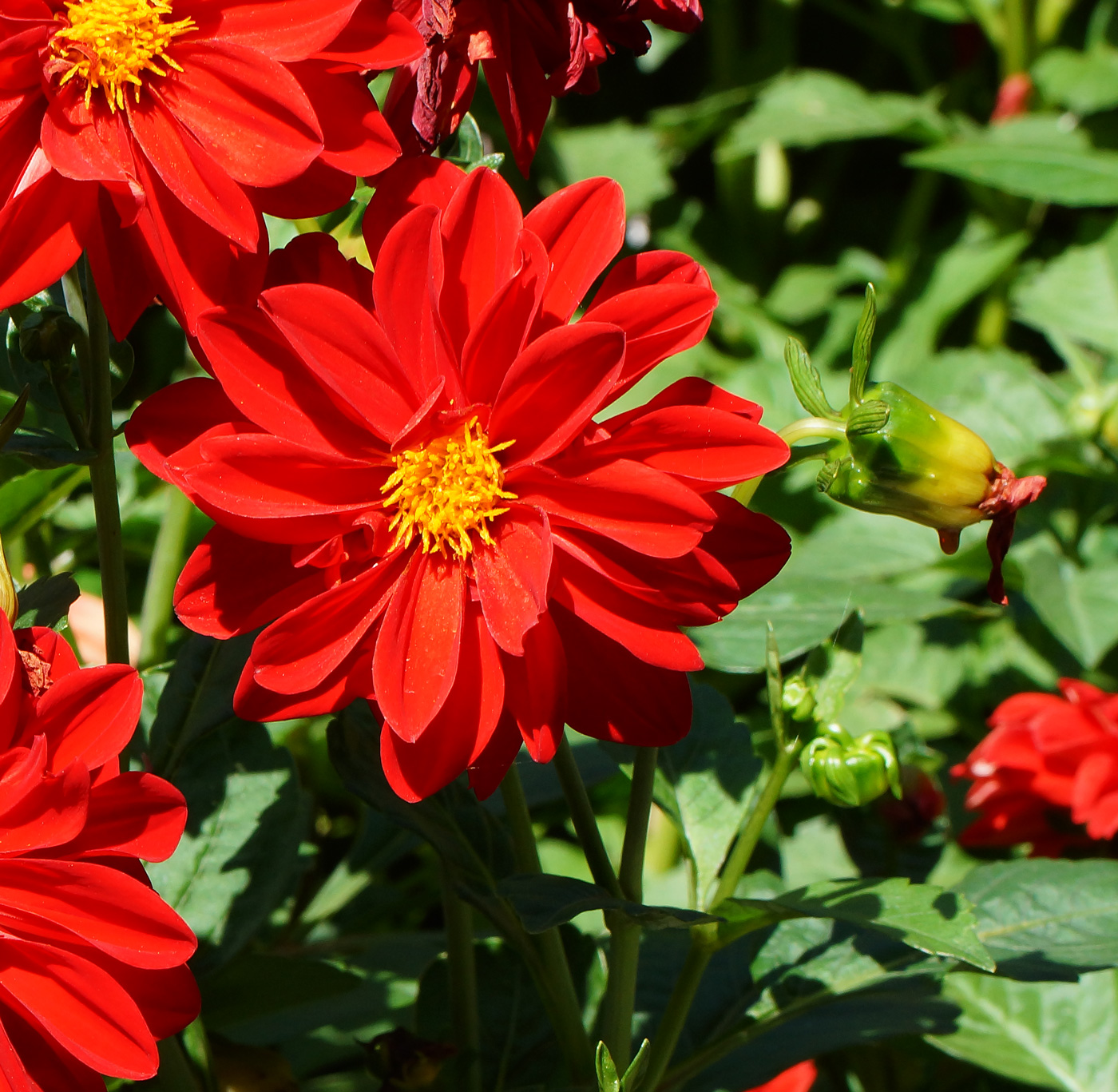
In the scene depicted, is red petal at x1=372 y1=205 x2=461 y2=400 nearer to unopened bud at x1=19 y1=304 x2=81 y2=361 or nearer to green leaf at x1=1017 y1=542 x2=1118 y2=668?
unopened bud at x1=19 y1=304 x2=81 y2=361

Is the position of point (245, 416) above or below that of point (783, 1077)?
above

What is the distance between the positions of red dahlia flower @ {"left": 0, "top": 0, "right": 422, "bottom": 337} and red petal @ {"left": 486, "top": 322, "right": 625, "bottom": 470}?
0.26ft

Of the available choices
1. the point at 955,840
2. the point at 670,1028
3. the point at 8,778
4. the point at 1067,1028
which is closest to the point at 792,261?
the point at 955,840

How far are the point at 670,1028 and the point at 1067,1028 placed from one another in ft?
1.21

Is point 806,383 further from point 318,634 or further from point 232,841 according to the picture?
point 232,841

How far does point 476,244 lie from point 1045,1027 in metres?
0.62

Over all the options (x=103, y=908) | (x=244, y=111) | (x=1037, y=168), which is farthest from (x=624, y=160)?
(x=103, y=908)

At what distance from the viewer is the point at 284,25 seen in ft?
1.28

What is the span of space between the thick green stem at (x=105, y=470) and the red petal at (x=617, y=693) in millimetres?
174

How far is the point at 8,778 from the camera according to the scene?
36 cm

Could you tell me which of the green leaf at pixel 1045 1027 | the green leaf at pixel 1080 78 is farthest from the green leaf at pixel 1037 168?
the green leaf at pixel 1045 1027

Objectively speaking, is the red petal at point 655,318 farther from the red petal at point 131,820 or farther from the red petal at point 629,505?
the red petal at point 131,820

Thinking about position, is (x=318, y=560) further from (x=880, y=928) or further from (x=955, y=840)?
(x=955, y=840)

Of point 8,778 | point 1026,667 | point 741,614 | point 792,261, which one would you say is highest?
point 8,778
